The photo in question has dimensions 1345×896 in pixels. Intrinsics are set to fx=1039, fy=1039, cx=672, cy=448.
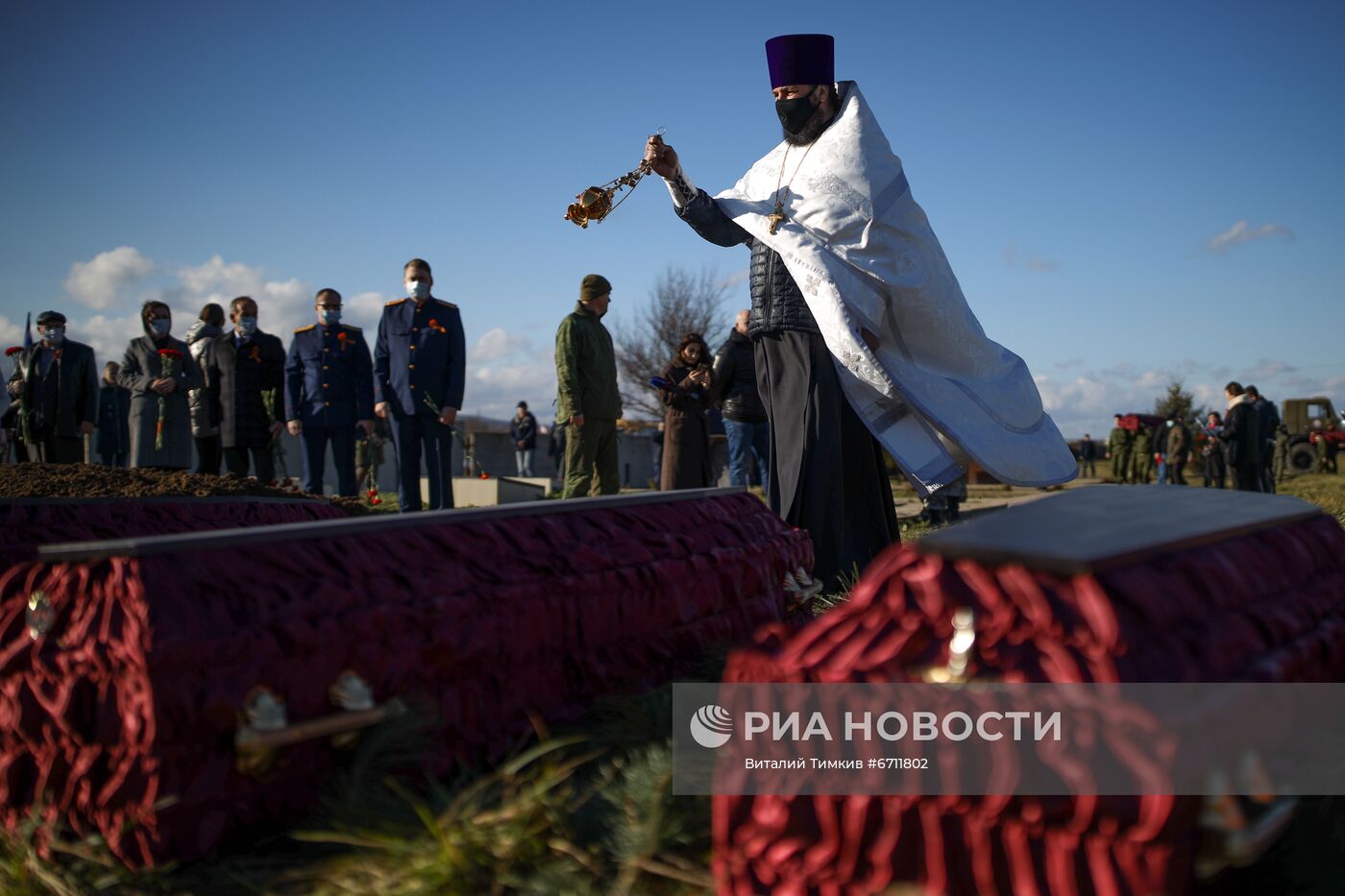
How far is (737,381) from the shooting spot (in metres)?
8.48

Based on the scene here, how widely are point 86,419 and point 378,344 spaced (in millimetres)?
3499

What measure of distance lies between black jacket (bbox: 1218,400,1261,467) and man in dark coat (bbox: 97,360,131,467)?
602 inches

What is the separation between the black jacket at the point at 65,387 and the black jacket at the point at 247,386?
1.37 metres

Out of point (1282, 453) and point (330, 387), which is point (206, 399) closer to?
point (330, 387)

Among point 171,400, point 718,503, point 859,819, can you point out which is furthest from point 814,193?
point 171,400

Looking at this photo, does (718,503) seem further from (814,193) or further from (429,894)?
(814,193)

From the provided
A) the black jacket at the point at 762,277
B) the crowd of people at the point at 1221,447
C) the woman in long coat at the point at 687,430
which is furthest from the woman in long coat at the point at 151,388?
the crowd of people at the point at 1221,447

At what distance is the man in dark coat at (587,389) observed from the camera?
780 cm

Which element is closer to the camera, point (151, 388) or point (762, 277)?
point (762, 277)

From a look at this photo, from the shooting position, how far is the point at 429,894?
127 cm

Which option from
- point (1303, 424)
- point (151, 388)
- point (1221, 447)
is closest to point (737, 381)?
point (151, 388)

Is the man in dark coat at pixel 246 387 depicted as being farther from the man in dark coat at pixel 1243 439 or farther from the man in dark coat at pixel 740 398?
the man in dark coat at pixel 1243 439

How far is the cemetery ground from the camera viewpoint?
128cm

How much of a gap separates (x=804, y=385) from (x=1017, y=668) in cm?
304
